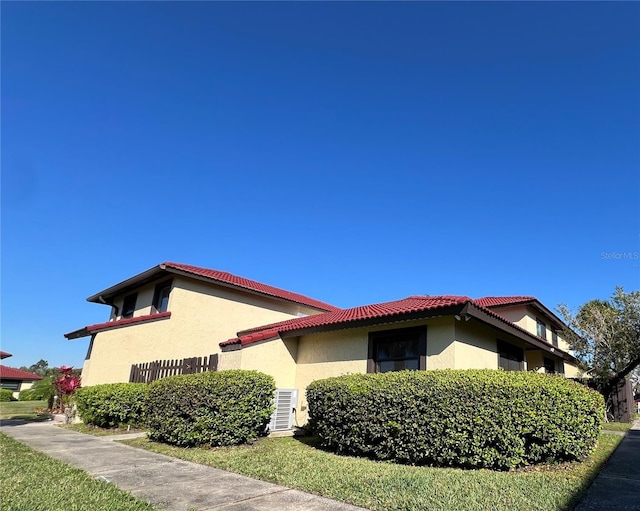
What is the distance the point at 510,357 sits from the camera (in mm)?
11750

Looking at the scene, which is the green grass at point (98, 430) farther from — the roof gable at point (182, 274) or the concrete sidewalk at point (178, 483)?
the roof gable at point (182, 274)

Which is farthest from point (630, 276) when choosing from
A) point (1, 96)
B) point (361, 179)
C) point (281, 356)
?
point (1, 96)

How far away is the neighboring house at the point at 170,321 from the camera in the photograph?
1333 cm

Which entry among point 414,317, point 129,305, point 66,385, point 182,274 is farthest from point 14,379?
point 414,317

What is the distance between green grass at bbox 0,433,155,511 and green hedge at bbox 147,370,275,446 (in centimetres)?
233

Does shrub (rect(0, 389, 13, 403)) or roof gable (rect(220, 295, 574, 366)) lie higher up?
roof gable (rect(220, 295, 574, 366))

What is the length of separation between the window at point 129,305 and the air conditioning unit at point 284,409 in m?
9.32

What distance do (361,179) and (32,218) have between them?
1258cm

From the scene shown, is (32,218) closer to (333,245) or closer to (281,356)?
(281,356)

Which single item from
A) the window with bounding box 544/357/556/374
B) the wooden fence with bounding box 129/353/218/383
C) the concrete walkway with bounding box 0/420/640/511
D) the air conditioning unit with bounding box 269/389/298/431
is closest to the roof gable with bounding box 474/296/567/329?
the window with bounding box 544/357/556/374

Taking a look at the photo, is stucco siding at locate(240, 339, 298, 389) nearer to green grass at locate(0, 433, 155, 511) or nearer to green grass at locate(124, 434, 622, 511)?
green grass at locate(124, 434, 622, 511)

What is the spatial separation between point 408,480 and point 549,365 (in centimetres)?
1663

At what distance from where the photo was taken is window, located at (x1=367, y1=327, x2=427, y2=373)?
8.93 meters

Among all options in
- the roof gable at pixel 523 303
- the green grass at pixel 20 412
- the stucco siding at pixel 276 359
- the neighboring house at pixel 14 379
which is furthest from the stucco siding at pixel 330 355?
A: the neighboring house at pixel 14 379
